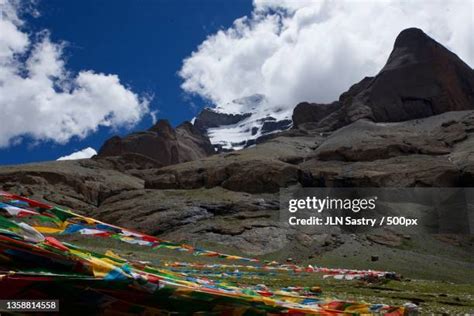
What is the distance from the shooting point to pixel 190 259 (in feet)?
253

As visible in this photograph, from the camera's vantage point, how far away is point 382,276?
4956cm

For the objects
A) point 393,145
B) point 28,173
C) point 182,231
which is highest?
point 393,145

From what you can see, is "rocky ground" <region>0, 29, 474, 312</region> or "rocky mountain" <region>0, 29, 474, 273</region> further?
"rocky mountain" <region>0, 29, 474, 273</region>

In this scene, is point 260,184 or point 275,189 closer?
point 275,189

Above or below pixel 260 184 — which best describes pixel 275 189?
below

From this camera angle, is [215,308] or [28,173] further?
[28,173]

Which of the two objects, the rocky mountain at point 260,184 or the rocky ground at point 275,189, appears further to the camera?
the rocky mountain at point 260,184

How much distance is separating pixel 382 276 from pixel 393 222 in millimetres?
60705

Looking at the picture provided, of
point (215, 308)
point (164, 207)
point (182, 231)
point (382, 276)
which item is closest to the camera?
point (215, 308)

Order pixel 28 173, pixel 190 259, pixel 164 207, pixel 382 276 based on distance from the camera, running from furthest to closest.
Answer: pixel 28 173 < pixel 164 207 < pixel 190 259 < pixel 382 276

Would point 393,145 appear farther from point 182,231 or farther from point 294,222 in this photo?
point 182,231

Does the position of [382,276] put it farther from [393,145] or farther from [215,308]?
[393,145]

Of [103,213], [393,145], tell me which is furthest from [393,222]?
[103,213]

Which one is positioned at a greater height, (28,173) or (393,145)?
(393,145)
